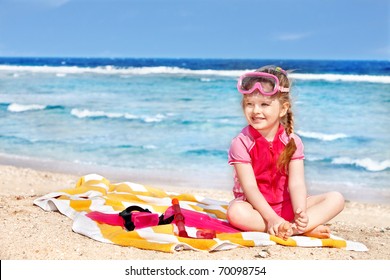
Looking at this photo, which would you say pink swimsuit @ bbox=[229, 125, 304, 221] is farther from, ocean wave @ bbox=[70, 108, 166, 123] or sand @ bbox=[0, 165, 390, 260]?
ocean wave @ bbox=[70, 108, 166, 123]

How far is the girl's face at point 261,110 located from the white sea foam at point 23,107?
10.2m

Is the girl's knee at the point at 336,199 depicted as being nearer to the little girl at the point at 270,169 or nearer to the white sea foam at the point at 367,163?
the little girl at the point at 270,169

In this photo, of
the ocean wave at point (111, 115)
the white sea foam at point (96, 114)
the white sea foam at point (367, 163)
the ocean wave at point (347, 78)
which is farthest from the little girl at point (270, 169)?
the ocean wave at point (347, 78)

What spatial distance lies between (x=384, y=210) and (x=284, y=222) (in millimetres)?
2329

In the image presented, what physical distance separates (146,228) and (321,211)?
1.03 meters

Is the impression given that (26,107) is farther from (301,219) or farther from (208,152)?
(301,219)

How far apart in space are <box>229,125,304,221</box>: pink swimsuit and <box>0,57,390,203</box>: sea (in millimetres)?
342

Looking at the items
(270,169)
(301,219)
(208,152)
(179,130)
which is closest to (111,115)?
(179,130)

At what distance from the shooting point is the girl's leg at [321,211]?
11.7 feet

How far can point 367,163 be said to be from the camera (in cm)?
787

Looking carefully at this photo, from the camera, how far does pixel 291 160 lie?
361 cm

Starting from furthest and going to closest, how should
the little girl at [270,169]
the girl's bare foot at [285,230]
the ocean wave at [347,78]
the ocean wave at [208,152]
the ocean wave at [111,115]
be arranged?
the ocean wave at [347,78]
the ocean wave at [111,115]
the ocean wave at [208,152]
the little girl at [270,169]
the girl's bare foot at [285,230]
